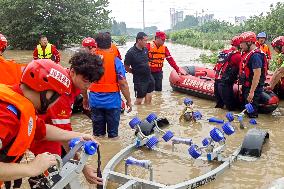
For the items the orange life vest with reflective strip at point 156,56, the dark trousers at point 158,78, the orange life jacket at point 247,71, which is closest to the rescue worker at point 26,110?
the orange life jacket at point 247,71

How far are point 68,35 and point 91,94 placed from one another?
2176cm

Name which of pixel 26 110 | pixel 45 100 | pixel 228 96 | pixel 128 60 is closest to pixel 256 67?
pixel 228 96

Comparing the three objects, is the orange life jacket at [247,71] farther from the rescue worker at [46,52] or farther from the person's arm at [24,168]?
the person's arm at [24,168]

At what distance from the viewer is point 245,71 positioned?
7.55 m

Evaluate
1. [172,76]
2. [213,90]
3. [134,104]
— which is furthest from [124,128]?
[172,76]

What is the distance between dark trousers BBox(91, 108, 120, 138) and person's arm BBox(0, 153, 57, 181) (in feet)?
12.4

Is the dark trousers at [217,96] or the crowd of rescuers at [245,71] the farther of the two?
the dark trousers at [217,96]

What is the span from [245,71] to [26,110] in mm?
6060

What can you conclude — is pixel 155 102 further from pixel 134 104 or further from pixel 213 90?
pixel 213 90

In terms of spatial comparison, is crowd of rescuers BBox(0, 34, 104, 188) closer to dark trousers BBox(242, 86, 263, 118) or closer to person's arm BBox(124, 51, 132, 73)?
dark trousers BBox(242, 86, 263, 118)

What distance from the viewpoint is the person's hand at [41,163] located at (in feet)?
7.05

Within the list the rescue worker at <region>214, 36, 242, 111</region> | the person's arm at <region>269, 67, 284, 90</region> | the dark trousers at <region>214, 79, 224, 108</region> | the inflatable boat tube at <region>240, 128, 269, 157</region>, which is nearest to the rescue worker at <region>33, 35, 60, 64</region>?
the dark trousers at <region>214, 79, 224, 108</region>

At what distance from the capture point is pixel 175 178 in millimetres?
4910

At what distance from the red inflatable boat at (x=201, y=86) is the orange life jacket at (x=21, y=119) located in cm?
648
